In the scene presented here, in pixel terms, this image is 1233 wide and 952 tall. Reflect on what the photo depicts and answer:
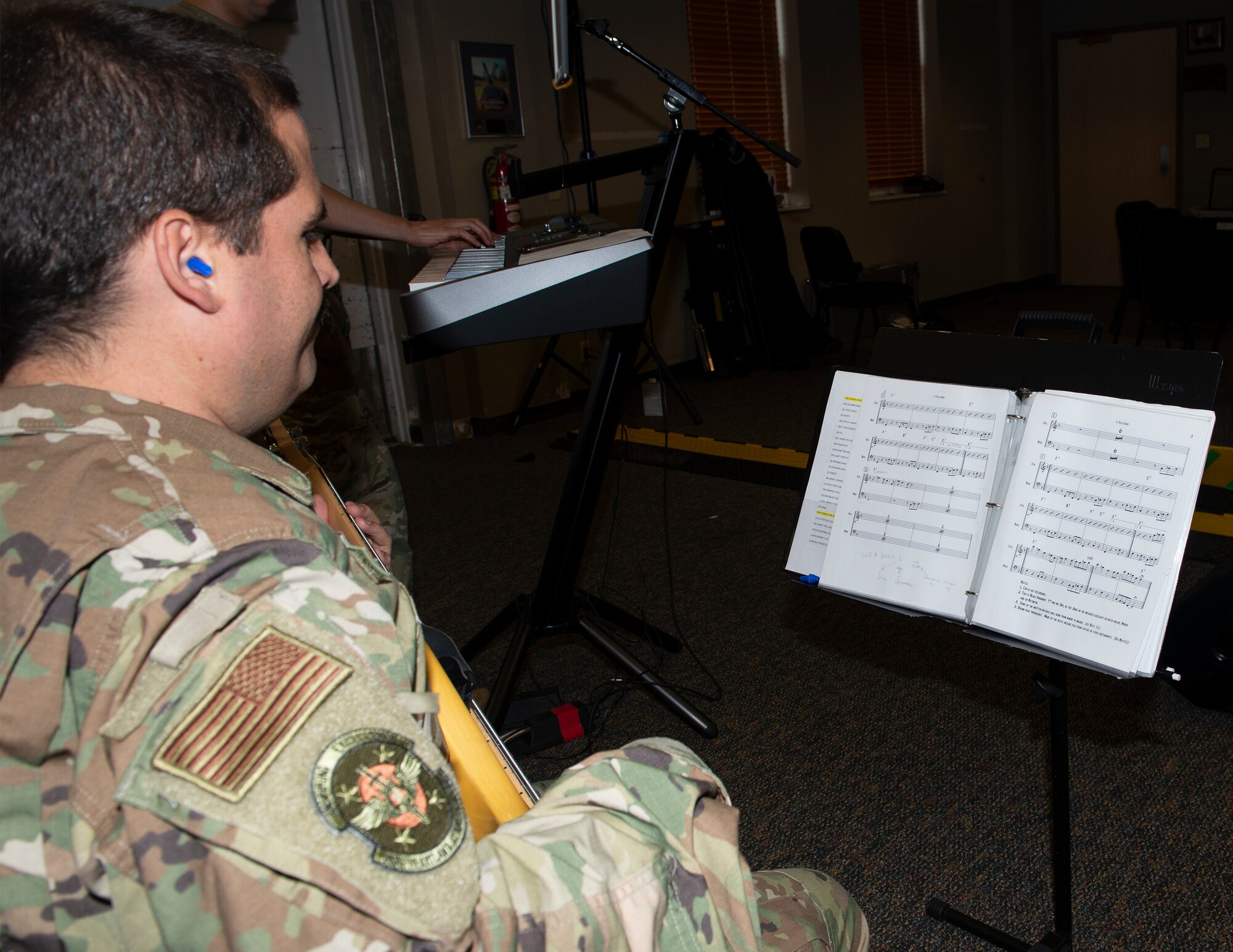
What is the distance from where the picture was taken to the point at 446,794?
1.81ft

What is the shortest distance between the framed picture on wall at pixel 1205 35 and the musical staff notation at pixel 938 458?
8404 mm

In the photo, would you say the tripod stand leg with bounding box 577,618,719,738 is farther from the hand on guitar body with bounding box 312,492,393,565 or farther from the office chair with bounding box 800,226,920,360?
the office chair with bounding box 800,226,920,360

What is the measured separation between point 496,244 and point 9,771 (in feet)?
4.17

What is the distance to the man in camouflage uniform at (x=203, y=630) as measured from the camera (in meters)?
0.50

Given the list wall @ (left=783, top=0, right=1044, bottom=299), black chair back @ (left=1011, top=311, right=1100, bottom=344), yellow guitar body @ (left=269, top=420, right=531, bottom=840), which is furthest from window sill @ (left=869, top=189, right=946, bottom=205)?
yellow guitar body @ (left=269, top=420, right=531, bottom=840)

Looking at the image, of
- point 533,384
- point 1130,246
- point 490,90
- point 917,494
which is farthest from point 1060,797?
point 1130,246

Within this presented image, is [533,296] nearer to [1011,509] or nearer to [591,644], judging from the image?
[1011,509]

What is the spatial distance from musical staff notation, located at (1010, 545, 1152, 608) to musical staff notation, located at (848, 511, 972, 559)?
8 cm

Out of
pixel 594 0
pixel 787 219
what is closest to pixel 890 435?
pixel 594 0

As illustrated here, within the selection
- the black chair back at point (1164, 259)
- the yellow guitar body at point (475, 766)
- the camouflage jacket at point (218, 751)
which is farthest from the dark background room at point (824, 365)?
the camouflage jacket at point (218, 751)

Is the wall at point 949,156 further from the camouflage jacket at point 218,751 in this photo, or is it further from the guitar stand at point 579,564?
the camouflage jacket at point 218,751

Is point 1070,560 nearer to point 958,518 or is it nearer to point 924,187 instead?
point 958,518

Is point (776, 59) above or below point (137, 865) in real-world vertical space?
above

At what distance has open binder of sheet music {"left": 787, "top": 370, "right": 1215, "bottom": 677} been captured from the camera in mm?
1096
